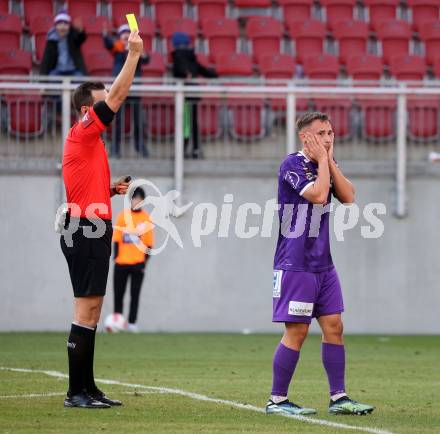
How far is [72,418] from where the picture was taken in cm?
780

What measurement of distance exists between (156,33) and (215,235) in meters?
4.54

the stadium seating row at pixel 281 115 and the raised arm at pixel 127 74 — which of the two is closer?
the raised arm at pixel 127 74

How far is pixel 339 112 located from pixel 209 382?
8.66 m

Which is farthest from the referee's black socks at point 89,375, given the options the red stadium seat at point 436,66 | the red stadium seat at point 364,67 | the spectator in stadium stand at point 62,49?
the red stadium seat at point 436,66

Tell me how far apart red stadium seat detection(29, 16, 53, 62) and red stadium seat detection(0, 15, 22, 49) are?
9.5 inches

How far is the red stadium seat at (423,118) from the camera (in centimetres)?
1809

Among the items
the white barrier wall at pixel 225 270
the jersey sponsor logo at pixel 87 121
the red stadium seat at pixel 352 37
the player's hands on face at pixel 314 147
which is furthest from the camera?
the red stadium seat at pixel 352 37

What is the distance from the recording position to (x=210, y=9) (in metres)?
21.3

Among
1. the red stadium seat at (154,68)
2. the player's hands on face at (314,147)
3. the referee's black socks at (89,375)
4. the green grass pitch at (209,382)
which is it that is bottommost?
the green grass pitch at (209,382)

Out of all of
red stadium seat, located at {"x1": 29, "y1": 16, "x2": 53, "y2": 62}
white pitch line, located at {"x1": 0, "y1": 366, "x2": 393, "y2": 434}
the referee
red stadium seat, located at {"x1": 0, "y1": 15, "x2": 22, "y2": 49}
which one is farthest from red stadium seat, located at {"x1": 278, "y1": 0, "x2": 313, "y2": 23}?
the referee

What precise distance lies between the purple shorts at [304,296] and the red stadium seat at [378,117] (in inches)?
411

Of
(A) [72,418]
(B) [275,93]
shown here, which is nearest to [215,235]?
(B) [275,93]

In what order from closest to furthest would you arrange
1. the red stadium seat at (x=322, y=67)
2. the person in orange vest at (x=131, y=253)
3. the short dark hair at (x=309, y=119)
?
1. the short dark hair at (x=309, y=119)
2. the person in orange vest at (x=131, y=253)
3. the red stadium seat at (x=322, y=67)

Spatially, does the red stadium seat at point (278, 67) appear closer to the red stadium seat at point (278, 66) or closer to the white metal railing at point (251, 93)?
the red stadium seat at point (278, 66)
